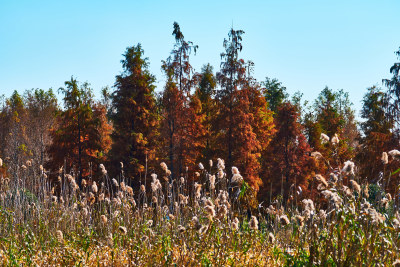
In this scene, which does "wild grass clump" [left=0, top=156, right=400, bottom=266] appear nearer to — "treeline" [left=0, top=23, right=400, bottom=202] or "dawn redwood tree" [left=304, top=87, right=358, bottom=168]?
"dawn redwood tree" [left=304, top=87, right=358, bottom=168]

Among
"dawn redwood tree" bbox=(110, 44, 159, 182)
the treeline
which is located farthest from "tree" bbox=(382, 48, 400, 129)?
"dawn redwood tree" bbox=(110, 44, 159, 182)

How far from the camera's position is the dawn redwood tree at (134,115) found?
54.8 feet

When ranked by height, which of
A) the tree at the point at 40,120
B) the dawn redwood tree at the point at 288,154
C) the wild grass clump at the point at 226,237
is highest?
the tree at the point at 40,120

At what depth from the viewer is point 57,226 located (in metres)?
5.14

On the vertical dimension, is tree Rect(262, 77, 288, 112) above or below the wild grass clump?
above

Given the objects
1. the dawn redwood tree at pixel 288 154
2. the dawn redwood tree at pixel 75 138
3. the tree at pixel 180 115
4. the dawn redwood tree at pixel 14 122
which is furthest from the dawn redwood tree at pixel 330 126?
the dawn redwood tree at pixel 14 122

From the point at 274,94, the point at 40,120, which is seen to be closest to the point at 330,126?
the point at 274,94

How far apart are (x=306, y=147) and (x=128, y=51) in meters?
9.42

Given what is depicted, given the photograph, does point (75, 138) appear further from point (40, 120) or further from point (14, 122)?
point (14, 122)

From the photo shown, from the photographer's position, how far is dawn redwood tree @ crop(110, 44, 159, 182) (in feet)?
54.8

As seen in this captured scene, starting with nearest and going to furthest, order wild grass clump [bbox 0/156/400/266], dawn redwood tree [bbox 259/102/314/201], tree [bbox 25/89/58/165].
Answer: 1. wild grass clump [bbox 0/156/400/266]
2. dawn redwood tree [bbox 259/102/314/201]
3. tree [bbox 25/89/58/165]

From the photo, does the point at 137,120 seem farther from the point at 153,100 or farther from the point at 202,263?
the point at 202,263

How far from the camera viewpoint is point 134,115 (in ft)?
56.2

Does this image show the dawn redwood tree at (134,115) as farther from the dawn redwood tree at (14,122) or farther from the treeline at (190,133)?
the dawn redwood tree at (14,122)
